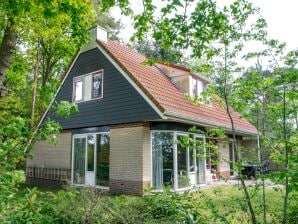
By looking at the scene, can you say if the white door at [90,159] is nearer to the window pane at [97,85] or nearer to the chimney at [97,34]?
the window pane at [97,85]

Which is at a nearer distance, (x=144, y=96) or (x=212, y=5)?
(x=212, y=5)

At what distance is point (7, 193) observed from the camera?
10.5ft

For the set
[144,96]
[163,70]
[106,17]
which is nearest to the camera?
[144,96]

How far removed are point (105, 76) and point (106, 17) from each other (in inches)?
681

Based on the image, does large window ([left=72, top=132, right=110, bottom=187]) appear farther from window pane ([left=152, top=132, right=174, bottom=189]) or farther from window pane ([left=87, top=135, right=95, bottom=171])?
window pane ([left=152, top=132, right=174, bottom=189])

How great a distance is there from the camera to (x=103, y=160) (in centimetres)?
1373

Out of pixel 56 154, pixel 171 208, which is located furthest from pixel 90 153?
pixel 171 208

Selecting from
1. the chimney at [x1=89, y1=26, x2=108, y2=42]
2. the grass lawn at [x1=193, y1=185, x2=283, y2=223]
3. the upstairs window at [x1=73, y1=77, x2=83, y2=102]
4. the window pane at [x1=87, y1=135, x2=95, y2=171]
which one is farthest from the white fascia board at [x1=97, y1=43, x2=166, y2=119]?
the grass lawn at [x1=193, y1=185, x2=283, y2=223]

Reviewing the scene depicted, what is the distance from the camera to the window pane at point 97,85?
46.5 ft

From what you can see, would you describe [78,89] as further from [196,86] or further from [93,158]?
[196,86]

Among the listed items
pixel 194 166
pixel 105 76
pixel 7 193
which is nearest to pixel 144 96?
pixel 105 76

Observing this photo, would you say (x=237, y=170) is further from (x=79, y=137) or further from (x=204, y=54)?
(x=79, y=137)

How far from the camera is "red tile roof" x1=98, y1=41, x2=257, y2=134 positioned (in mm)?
11812

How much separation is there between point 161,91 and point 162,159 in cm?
314
